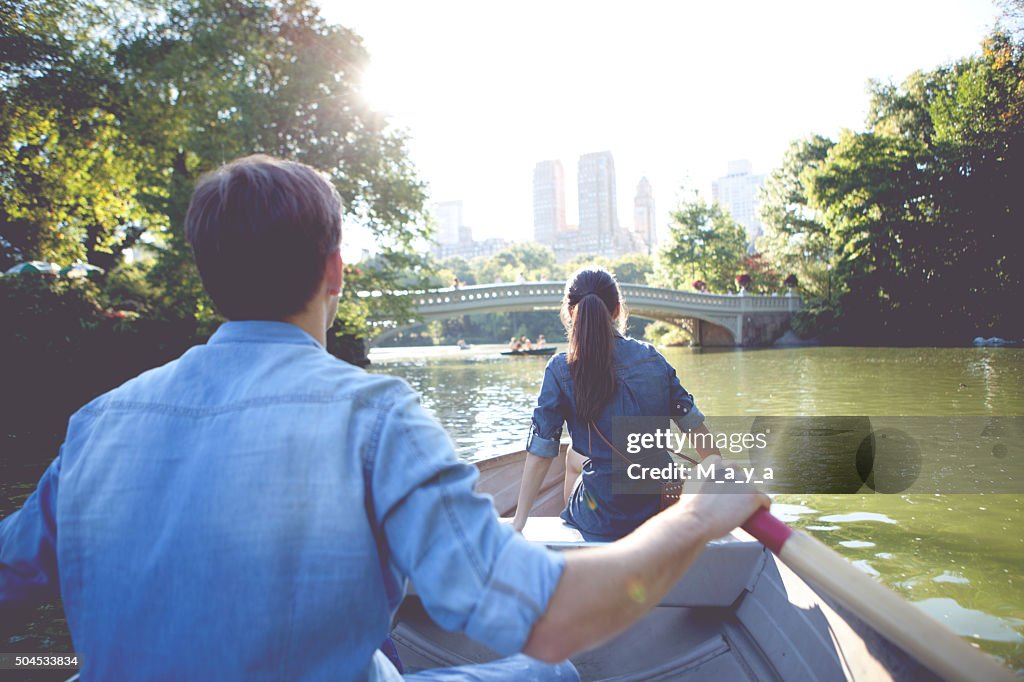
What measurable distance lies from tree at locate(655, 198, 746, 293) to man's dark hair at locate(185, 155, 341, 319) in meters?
32.7

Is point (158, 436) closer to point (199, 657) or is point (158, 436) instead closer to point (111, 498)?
point (111, 498)

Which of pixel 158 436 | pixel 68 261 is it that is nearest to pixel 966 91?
pixel 68 261

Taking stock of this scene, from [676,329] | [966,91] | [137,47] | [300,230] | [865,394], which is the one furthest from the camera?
[676,329]

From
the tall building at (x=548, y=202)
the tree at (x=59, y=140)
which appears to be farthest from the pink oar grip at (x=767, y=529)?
the tall building at (x=548, y=202)

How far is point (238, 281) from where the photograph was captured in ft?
2.56

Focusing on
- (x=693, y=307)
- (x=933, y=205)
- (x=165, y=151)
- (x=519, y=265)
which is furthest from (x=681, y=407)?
(x=519, y=265)

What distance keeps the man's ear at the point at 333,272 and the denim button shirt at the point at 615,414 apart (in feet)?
4.28

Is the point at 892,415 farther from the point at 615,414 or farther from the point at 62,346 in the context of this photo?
the point at 62,346

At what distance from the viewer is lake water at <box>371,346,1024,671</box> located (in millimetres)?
3100

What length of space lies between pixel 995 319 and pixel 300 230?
2196cm

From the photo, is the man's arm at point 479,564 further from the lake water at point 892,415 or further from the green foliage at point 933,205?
the green foliage at point 933,205

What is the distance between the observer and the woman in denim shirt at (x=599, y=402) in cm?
208

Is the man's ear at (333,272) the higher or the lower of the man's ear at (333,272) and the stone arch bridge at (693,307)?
the higher

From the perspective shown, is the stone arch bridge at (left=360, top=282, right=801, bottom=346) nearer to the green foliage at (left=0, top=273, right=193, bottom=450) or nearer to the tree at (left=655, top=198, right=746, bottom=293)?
the tree at (left=655, top=198, right=746, bottom=293)
